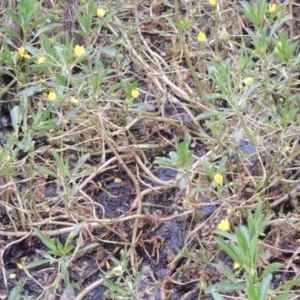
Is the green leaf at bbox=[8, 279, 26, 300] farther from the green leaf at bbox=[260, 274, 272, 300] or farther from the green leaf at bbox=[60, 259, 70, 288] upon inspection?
the green leaf at bbox=[260, 274, 272, 300]

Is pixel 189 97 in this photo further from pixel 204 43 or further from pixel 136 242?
pixel 136 242

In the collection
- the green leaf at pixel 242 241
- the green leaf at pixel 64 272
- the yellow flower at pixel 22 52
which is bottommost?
the green leaf at pixel 64 272

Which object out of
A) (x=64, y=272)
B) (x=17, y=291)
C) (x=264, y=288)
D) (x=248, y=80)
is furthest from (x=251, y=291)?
(x=248, y=80)

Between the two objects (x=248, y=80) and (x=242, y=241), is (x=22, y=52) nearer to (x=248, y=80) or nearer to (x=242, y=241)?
(x=248, y=80)

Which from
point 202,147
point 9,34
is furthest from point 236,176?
point 9,34

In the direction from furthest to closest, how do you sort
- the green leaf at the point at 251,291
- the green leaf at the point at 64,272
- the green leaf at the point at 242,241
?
the green leaf at the point at 64,272 → the green leaf at the point at 242,241 → the green leaf at the point at 251,291

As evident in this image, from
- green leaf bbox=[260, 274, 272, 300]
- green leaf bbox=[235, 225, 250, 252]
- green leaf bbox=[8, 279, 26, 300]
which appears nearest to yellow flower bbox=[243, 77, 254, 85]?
green leaf bbox=[235, 225, 250, 252]

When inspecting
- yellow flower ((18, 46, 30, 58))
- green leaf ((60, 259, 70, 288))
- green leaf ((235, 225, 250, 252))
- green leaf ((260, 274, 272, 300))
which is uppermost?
yellow flower ((18, 46, 30, 58))

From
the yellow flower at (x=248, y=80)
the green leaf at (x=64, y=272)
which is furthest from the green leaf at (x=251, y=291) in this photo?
the yellow flower at (x=248, y=80)

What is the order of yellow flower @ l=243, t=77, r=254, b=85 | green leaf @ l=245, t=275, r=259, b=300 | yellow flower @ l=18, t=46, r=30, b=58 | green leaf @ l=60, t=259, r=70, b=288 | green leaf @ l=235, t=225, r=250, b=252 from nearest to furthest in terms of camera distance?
green leaf @ l=245, t=275, r=259, b=300
green leaf @ l=235, t=225, r=250, b=252
green leaf @ l=60, t=259, r=70, b=288
yellow flower @ l=243, t=77, r=254, b=85
yellow flower @ l=18, t=46, r=30, b=58

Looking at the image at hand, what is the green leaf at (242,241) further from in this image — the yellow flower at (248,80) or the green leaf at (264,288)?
the yellow flower at (248,80)

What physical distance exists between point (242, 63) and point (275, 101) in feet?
1.13

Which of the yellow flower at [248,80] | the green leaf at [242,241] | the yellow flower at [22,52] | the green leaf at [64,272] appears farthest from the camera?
the yellow flower at [22,52]

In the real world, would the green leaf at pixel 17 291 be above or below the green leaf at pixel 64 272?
below
